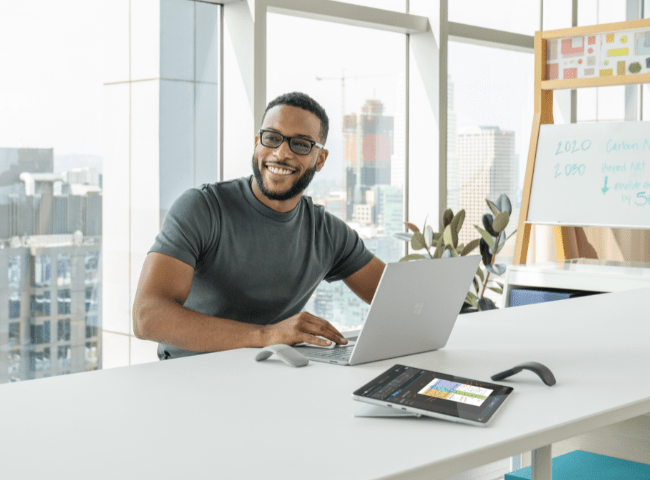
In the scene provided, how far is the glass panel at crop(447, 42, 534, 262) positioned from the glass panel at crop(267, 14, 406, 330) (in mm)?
376

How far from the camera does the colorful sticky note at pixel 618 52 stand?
3672mm

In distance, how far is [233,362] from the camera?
1.52 meters

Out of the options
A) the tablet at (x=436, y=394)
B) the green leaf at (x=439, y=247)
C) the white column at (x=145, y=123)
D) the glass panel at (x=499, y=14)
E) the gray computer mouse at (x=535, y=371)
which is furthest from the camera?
the glass panel at (x=499, y=14)

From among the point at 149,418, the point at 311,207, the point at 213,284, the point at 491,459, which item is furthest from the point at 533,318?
the point at 149,418

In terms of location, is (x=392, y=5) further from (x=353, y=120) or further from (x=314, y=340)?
(x=314, y=340)

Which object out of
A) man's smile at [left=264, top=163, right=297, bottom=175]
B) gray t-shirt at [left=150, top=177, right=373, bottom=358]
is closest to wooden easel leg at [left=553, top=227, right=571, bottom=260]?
gray t-shirt at [left=150, top=177, right=373, bottom=358]

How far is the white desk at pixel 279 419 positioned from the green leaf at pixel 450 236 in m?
1.92

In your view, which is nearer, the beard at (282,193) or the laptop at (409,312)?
the laptop at (409,312)

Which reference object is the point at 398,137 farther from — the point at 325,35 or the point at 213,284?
the point at 213,284

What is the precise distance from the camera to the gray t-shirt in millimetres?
1988

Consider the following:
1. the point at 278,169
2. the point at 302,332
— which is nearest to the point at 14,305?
the point at 278,169

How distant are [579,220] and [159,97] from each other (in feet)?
6.95

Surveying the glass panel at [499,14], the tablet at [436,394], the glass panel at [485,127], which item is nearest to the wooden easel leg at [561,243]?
the glass panel at [485,127]

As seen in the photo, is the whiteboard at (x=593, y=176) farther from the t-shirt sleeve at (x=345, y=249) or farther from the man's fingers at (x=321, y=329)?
the man's fingers at (x=321, y=329)
